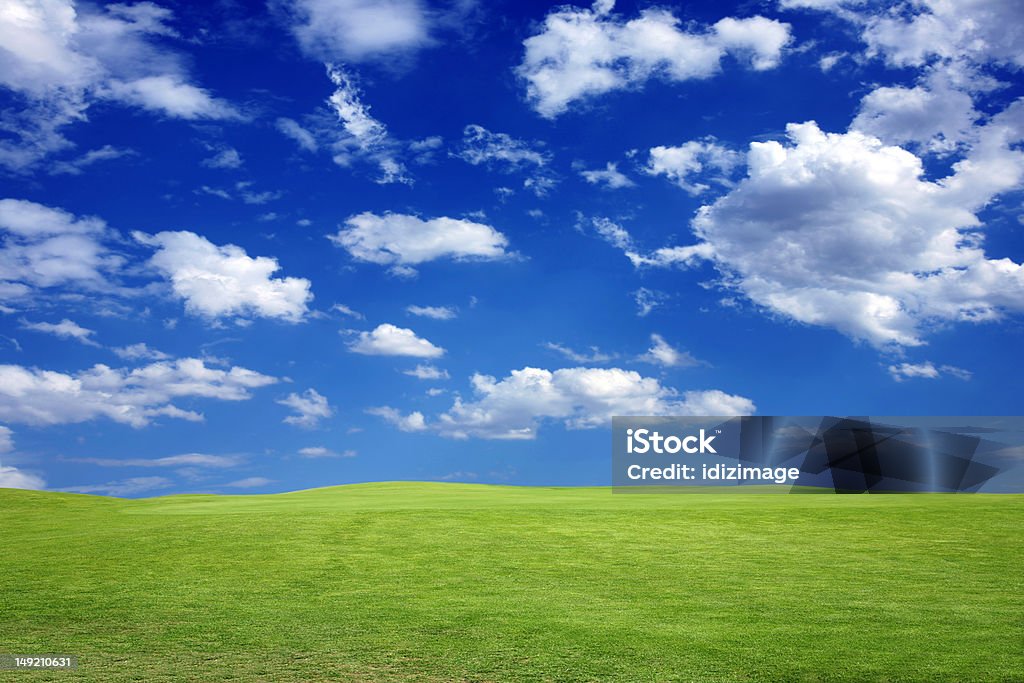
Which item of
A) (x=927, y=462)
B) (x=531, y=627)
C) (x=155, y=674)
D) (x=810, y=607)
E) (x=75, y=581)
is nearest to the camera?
(x=155, y=674)

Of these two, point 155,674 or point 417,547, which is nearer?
point 155,674

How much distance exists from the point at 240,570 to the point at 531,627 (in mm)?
8348

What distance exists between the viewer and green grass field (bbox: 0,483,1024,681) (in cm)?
1116

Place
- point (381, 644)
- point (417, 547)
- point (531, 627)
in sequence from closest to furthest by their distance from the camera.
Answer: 1. point (381, 644)
2. point (531, 627)
3. point (417, 547)

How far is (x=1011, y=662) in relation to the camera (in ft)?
36.9

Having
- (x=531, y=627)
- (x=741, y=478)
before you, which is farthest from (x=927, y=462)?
(x=531, y=627)

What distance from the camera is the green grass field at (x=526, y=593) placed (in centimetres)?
1116

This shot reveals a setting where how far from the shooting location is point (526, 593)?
15.8 m

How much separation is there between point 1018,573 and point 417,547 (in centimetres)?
1423

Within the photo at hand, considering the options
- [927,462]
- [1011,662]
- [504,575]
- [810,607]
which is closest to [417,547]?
[504,575]

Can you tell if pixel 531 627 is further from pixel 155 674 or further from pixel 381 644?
pixel 155 674

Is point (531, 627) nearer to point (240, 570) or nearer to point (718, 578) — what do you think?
point (718, 578)

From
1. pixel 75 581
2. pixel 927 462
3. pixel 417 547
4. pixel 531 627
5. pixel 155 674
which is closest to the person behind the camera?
pixel 155 674

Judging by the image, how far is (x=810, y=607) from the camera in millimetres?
14531
